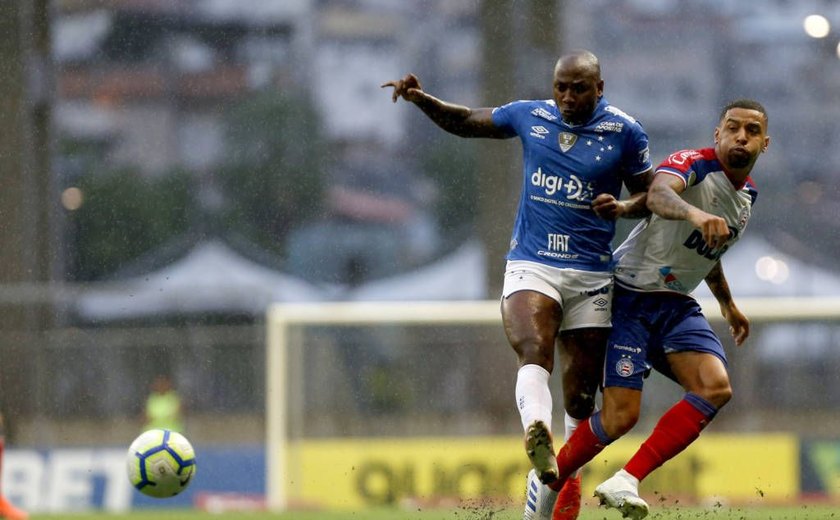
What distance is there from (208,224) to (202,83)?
267 centimetres

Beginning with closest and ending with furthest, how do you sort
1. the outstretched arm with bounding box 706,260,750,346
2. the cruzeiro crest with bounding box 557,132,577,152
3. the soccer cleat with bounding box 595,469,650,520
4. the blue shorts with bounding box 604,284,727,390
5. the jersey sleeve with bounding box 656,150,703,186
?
1. the soccer cleat with bounding box 595,469,650,520
2. the jersey sleeve with bounding box 656,150,703,186
3. the blue shorts with bounding box 604,284,727,390
4. the cruzeiro crest with bounding box 557,132,577,152
5. the outstretched arm with bounding box 706,260,750,346

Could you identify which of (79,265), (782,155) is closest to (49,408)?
(79,265)

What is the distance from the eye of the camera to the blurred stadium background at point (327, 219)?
18.3 m

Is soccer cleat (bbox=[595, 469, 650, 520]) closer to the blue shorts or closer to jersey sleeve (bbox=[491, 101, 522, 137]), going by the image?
the blue shorts

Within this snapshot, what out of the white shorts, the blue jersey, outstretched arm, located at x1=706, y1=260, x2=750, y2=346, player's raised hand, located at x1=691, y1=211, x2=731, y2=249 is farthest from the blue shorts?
player's raised hand, located at x1=691, y1=211, x2=731, y2=249

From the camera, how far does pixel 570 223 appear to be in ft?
25.9

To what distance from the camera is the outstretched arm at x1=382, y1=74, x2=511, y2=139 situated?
27.1 feet

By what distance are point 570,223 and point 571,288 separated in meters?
0.36

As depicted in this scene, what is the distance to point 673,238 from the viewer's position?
7977 mm

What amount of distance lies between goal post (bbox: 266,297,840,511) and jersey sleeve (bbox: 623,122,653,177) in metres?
9.88

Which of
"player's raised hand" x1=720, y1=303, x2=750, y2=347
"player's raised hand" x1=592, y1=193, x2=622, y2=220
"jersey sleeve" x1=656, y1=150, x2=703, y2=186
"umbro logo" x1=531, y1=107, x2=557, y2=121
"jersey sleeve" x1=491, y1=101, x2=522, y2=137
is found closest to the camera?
"player's raised hand" x1=592, y1=193, x2=622, y2=220

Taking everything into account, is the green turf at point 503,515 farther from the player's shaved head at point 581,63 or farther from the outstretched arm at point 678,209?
the player's shaved head at point 581,63

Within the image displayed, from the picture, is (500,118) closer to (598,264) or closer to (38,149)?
(598,264)

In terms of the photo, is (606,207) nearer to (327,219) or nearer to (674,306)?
(674,306)
